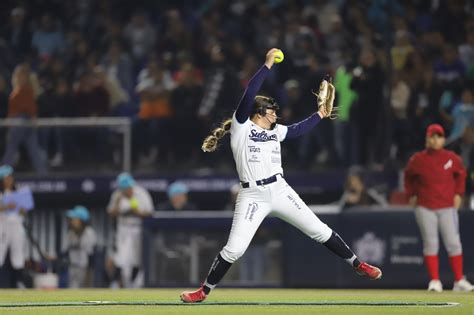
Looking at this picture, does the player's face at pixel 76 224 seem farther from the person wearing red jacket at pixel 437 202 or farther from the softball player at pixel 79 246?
the person wearing red jacket at pixel 437 202

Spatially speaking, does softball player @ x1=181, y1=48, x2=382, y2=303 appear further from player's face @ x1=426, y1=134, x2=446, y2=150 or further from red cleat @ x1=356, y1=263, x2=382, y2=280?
player's face @ x1=426, y1=134, x2=446, y2=150

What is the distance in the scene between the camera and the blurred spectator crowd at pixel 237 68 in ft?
66.4

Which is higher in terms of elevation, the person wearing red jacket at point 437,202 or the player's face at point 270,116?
the player's face at point 270,116

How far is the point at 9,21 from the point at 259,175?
47.7 ft

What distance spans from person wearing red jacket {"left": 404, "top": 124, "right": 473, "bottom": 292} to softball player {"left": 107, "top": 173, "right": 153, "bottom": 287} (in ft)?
19.3

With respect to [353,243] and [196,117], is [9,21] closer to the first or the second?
[196,117]

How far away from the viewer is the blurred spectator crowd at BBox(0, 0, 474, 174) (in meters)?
20.2

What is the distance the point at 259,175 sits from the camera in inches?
504

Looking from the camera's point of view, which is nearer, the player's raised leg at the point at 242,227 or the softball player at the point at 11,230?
the player's raised leg at the point at 242,227

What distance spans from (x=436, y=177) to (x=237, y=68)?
683cm

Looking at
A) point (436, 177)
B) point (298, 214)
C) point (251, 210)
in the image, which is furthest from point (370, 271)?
point (436, 177)

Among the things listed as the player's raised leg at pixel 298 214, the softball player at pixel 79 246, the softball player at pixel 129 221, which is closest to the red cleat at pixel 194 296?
the player's raised leg at pixel 298 214

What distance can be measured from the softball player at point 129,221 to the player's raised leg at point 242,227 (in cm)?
817

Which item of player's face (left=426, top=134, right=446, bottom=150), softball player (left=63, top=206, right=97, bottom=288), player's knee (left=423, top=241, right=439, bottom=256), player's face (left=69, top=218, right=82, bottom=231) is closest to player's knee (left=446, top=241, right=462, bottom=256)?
player's knee (left=423, top=241, right=439, bottom=256)
